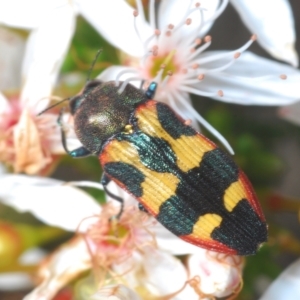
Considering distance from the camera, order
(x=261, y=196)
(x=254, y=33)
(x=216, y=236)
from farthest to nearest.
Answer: (x=261, y=196) < (x=254, y=33) < (x=216, y=236)

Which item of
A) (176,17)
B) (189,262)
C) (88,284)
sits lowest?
(88,284)

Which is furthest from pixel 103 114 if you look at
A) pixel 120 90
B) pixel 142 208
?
pixel 142 208

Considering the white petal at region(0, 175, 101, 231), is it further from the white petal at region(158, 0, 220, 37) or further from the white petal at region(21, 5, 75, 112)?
the white petal at region(158, 0, 220, 37)

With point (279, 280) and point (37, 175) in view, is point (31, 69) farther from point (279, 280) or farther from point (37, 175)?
point (279, 280)

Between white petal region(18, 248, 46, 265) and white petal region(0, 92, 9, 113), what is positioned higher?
white petal region(0, 92, 9, 113)

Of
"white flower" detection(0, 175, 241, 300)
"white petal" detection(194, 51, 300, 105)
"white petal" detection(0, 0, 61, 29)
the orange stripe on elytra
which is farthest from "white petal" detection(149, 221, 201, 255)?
"white petal" detection(0, 0, 61, 29)

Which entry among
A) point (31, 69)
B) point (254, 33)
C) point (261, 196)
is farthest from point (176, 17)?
point (261, 196)

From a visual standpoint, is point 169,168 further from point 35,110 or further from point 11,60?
point 11,60
